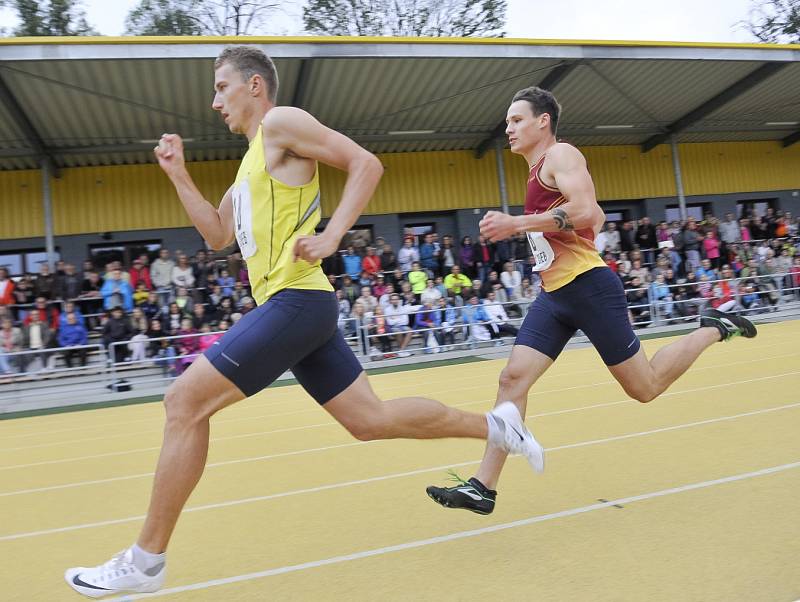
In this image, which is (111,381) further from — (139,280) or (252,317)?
(252,317)

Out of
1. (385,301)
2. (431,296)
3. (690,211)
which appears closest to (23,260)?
(385,301)

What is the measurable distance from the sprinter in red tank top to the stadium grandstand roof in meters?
10.3

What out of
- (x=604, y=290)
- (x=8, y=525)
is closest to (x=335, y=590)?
(x=604, y=290)

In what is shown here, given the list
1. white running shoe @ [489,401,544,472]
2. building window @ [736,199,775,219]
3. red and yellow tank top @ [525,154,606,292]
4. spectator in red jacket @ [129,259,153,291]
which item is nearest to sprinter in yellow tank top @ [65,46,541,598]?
white running shoe @ [489,401,544,472]

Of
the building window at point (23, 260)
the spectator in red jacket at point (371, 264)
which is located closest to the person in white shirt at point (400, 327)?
the spectator in red jacket at point (371, 264)

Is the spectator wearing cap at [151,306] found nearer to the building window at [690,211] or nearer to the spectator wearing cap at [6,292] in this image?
the spectator wearing cap at [6,292]

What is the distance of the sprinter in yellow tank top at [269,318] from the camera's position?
8.05ft

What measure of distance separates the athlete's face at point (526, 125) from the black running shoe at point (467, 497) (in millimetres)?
1740

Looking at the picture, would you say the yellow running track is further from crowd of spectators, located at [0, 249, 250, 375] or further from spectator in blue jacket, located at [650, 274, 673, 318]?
spectator in blue jacket, located at [650, 274, 673, 318]

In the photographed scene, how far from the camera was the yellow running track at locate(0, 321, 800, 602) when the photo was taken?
266cm

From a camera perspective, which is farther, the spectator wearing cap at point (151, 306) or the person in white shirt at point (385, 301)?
the person in white shirt at point (385, 301)

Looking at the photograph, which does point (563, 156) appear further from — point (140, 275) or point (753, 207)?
point (753, 207)

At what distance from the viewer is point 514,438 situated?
3154mm

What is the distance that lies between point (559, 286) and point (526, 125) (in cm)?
86
